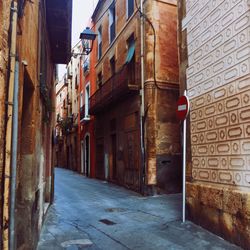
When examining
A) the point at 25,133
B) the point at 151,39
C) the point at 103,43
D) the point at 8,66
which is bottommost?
the point at 25,133

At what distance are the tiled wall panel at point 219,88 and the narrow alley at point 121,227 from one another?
3.83ft

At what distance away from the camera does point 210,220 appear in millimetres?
6367

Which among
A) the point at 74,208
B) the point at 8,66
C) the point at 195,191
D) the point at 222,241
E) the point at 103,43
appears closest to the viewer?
the point at 8,66

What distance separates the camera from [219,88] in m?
6.33

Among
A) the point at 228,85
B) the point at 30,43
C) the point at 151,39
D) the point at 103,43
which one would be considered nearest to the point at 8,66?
the point at 30,43

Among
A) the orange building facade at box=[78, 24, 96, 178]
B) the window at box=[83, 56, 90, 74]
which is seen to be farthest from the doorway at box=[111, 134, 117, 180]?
the window at box=[83, 56, 90, 74]

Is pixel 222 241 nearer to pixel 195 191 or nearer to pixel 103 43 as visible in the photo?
pixel 195 191

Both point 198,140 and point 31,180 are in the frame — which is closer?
point 31,180

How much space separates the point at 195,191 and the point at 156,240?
1.48 metres

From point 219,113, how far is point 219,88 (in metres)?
0.47

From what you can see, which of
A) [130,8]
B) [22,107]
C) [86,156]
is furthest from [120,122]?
[22,107]

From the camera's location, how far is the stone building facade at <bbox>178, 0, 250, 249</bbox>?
5.54m

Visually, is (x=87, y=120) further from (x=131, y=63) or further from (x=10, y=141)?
(x=10, y=141)

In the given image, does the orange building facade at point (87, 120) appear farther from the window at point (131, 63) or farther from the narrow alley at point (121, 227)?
the narrow alley at point (121, 227)
